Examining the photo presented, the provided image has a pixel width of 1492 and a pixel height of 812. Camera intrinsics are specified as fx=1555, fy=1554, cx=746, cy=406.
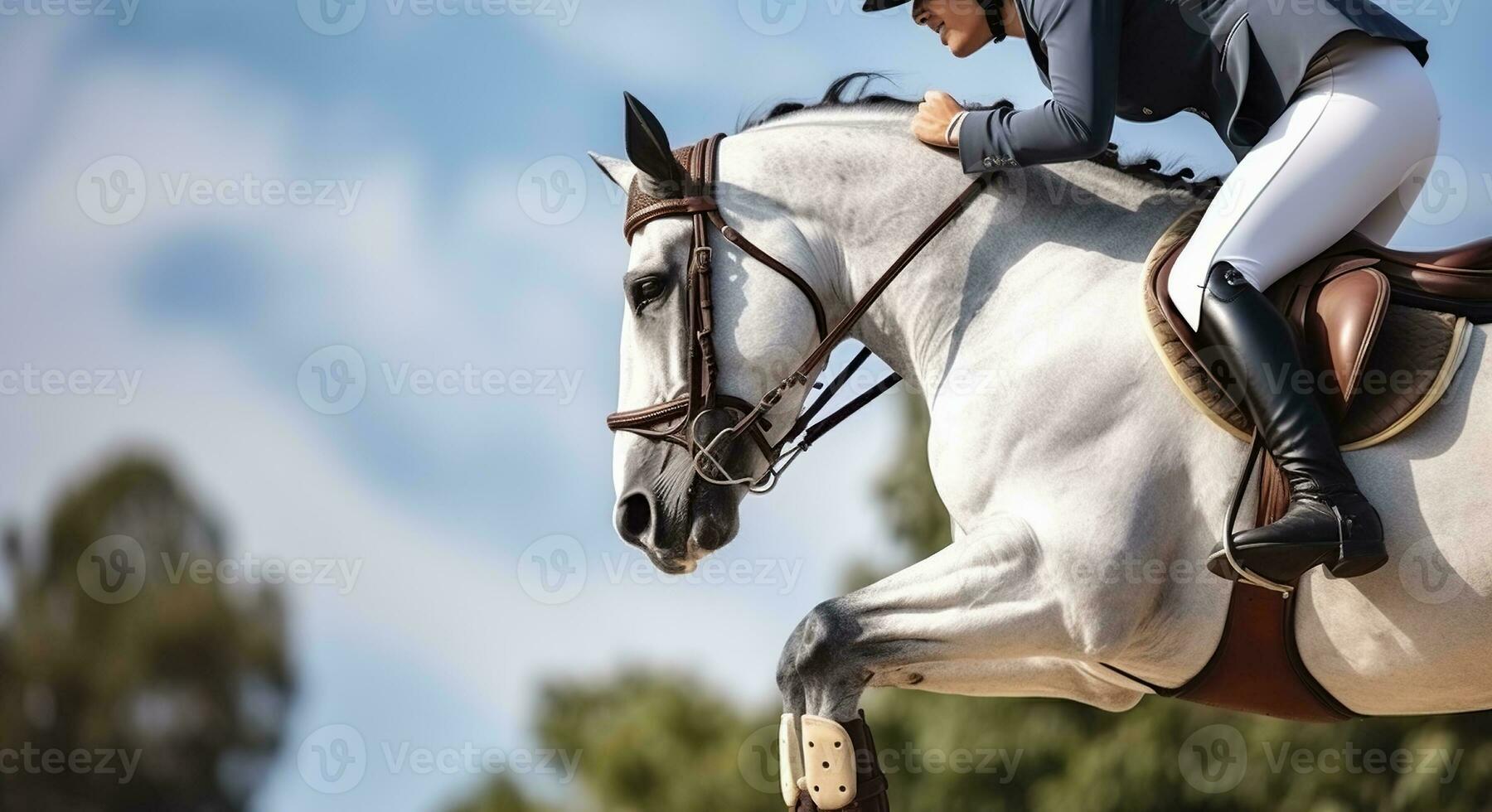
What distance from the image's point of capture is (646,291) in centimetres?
536

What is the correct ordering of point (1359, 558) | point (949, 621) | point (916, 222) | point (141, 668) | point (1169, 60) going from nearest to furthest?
point (1359, 558) < point (949, 621) < point (1169, 60) < point (916, 222) < point (141, 668)

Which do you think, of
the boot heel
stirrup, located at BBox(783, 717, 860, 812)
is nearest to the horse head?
stirrup, located at BBox(783, 717, 860, 812)

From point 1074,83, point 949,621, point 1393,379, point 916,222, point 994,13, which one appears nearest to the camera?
point 1393,379

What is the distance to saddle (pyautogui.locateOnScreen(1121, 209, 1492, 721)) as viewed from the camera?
450 centimetres

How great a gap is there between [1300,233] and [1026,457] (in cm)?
105

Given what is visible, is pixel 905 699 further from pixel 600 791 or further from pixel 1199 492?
pixel 1199 492

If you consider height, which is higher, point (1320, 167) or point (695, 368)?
point (1320, 167)

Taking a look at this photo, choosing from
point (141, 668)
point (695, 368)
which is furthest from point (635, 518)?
point (141, 668)

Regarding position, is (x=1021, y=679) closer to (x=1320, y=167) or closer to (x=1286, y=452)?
(x=1286, y=452)

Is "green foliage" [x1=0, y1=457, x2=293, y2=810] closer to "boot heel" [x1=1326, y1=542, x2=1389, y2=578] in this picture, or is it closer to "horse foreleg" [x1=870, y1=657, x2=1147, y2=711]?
"horse foreleg" [x1=870, y1=657, x2=1147, y2=711]

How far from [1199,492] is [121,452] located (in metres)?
32.5

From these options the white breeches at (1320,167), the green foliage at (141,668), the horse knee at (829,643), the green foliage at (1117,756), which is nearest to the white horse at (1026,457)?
the horse knee at (829,643)

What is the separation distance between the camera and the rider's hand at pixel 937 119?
17.4 ft

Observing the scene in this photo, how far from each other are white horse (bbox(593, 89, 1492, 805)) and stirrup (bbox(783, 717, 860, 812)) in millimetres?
59
